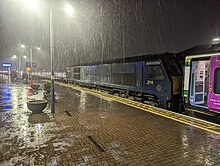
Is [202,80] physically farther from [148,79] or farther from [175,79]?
[148,79]

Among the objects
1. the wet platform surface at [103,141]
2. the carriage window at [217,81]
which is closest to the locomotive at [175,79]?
the carriage window at [217,81]

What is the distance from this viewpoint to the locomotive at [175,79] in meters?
7.23

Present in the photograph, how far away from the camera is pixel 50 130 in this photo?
6.22 meters

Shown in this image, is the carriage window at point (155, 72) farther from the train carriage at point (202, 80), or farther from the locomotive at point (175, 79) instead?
the train carriage at point (202, 80)

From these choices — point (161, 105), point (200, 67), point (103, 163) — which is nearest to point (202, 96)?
point (200, 67)

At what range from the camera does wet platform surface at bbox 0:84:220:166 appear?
4.23m

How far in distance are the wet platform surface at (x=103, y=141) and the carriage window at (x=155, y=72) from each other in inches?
126

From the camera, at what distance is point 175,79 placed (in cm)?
1004

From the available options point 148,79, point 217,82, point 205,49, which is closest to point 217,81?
point 217,82

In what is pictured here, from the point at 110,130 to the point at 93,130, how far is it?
1.99ft

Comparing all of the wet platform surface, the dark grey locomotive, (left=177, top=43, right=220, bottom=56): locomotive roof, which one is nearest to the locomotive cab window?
(left=177, top=43, right=220, bottom=56): locomotive roof

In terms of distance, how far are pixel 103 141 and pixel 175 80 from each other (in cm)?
642

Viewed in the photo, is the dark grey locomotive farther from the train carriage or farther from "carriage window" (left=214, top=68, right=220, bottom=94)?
"carriage window" (left=214, top=68, right=220, bottom=94)

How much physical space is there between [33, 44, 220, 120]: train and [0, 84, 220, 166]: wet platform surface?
72.0 inches
